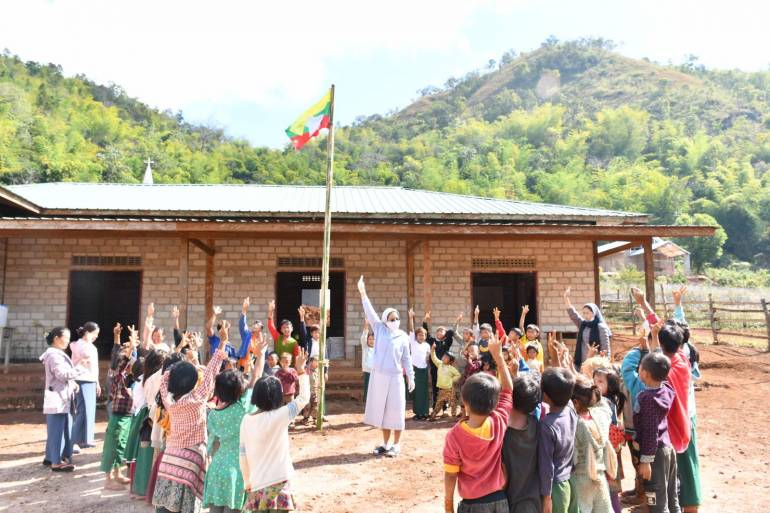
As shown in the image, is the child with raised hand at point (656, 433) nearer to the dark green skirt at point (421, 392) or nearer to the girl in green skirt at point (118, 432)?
the girl in green skirt at point (118, 432)

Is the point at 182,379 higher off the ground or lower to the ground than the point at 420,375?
higher

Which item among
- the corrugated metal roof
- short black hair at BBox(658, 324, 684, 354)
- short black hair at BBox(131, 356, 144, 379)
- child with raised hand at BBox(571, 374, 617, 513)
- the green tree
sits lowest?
child with raised hand at BBox(571, 374, 617, 513)

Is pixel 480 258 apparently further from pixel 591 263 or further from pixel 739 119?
pixel 739 119

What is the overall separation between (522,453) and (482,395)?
39 cm

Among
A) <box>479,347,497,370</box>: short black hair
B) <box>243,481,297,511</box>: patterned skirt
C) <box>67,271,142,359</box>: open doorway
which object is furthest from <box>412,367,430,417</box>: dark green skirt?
<box>67,271,142,359</box>: open doorway

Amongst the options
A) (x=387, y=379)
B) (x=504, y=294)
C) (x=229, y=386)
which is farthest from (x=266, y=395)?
(x=504, y=294)

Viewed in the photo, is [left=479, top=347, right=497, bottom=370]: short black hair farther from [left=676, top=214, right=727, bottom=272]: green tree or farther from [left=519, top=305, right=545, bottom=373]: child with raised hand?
[left=676, top=214, right=727, bottom=272]: green tree

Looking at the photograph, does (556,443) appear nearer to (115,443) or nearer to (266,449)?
(266,449)

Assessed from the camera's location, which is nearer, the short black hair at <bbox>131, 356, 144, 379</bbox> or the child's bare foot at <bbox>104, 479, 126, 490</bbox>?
the short black hair at <bbox>131, 356, 144, 379</bbox>

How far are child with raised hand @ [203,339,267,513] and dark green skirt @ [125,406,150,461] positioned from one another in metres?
1.41

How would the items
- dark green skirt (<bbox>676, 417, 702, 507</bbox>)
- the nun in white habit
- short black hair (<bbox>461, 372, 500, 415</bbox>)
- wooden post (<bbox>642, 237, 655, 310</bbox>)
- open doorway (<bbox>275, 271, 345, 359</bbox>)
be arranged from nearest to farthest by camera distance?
short black hair (<bbox>461, 372, 500, 415</bbox>) < dark green skirt (<bbox>676, 417, 702, 507</bbox>) < the nun in white habit < wooden post (<bbox>642, 237, 655, 310</bbox>) < open doorway (<bbox>275, 271, 345, 359</bbox>)

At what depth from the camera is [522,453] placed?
2.71m

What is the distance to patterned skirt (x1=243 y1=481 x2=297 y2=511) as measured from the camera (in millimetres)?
3061

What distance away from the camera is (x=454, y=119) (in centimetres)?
10662
